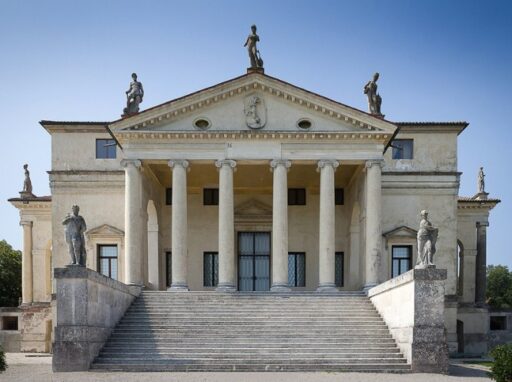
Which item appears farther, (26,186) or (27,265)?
(26,186)

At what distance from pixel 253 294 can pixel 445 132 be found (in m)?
18.6

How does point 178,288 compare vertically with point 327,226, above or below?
below

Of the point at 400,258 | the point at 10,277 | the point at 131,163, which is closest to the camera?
the point at 131,163

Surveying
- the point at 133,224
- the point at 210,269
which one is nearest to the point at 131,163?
the point at 133,224

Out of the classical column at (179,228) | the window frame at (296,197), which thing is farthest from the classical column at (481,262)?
the classical column at (179,228)

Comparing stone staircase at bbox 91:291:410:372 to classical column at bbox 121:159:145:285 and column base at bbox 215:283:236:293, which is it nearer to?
column base at bbox 215:283:236:293

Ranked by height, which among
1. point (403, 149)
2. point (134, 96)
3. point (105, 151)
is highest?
point (134, 96)

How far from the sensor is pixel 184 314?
93.5ft

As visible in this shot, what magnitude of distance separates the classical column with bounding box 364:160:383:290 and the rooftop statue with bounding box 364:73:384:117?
3.45 metres

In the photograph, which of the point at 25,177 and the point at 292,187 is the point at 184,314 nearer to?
the point at 292,187

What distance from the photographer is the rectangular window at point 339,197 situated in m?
40.7

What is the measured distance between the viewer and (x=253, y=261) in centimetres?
4069

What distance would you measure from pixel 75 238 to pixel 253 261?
60.5 ft

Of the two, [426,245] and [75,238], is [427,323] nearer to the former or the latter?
[426,245]
